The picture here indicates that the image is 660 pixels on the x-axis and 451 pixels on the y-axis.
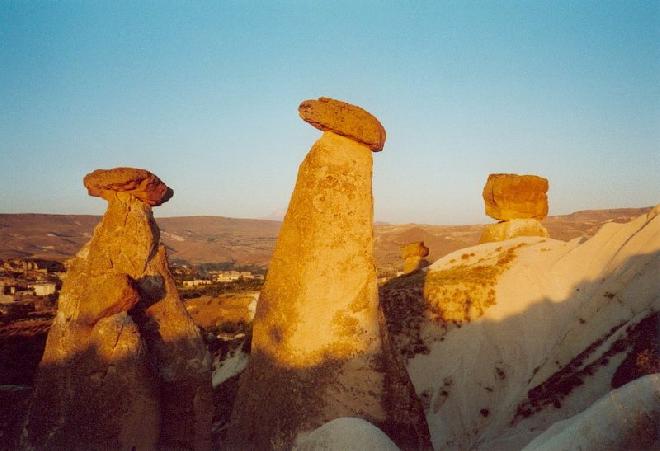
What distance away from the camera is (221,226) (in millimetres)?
199250

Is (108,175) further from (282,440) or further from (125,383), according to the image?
(282,440)

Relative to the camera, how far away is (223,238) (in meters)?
166

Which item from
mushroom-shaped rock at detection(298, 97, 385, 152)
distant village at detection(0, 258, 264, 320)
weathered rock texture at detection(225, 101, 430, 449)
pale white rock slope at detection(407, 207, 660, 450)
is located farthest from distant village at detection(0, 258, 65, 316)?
mushroom-shaped rock at detection(298, 97, 385, 152)

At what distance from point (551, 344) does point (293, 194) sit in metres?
9.08

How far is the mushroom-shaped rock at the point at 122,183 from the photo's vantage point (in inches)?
216

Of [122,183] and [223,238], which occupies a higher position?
[122,183]

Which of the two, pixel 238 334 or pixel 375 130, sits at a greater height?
pixel 375 130

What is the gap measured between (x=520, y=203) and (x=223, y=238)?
153 metres

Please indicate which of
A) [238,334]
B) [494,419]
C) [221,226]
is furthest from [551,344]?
[221,226]

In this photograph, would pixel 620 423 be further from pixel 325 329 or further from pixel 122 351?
pixel 122 351

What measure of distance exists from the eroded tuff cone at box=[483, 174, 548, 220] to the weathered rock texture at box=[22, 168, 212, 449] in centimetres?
1758

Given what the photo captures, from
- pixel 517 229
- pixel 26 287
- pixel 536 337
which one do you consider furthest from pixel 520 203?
pixel 26 287

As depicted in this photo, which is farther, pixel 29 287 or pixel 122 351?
pixel 29 287

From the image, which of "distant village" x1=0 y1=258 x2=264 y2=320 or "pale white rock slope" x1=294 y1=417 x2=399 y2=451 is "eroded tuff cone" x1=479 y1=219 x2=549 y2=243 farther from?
"distant village" x1=0 y1=258 x2=264 y2=320
